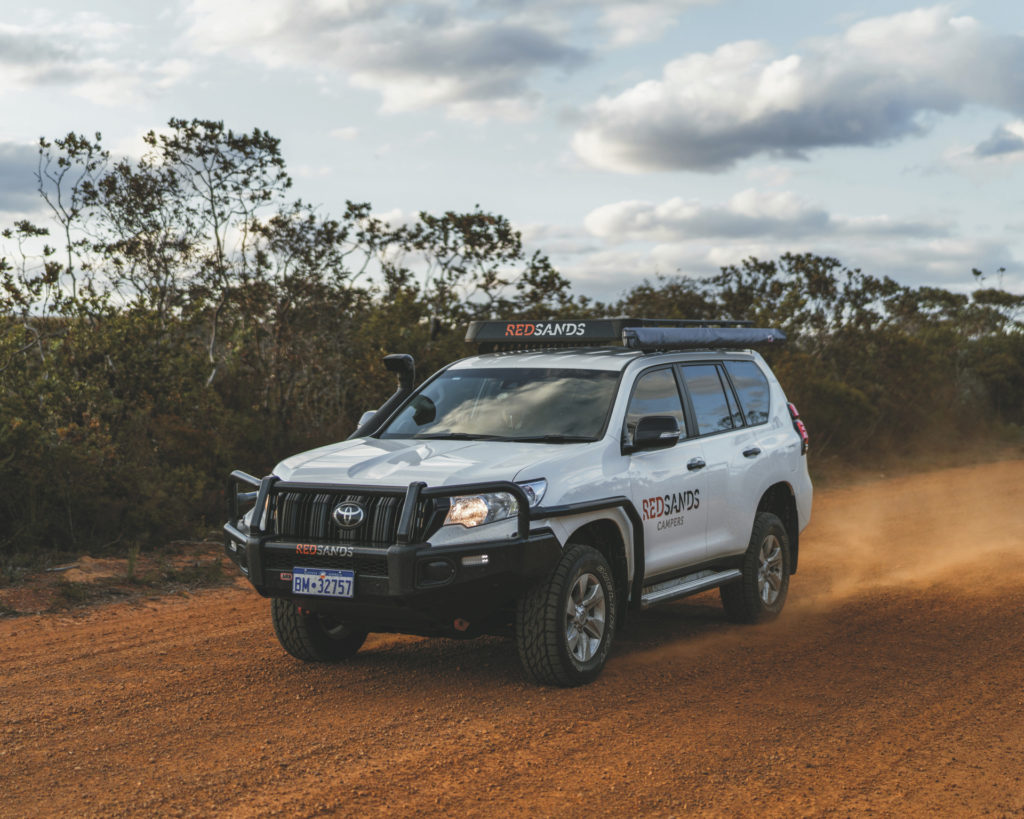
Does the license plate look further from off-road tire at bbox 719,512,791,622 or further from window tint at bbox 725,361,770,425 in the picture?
window tint at bbox 725,361,770,425

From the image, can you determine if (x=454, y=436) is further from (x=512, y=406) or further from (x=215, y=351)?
(x=215, y=351)

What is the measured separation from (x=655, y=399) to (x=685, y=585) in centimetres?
120

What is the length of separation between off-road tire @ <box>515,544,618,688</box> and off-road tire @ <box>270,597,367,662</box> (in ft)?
3.77

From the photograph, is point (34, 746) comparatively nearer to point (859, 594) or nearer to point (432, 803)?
point (432, 803)

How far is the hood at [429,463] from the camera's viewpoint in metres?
5.81

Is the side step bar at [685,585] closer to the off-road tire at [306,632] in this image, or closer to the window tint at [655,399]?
the window tint at [655,399]

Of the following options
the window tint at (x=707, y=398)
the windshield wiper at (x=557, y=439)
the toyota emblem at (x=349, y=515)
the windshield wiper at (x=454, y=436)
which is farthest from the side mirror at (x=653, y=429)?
the toyota emblem at (x=349, y=515)

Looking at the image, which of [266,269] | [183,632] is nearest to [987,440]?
[266,269]

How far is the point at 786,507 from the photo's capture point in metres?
8.62

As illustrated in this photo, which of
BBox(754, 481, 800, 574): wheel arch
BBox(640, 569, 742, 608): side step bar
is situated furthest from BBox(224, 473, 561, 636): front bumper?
BBox(754, 481, 800, 574): wheel arch

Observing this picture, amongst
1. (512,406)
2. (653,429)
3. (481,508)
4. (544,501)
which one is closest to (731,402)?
(653,429)

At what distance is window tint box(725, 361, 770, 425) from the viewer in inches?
323

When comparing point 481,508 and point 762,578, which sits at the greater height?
point 481,508

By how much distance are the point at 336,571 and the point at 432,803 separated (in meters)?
1.59
